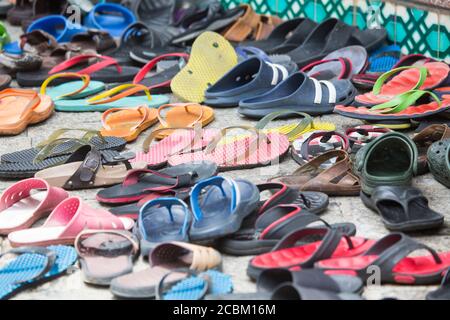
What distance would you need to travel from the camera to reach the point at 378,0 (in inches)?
188

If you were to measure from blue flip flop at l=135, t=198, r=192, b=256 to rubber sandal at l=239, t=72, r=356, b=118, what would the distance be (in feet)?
3.82

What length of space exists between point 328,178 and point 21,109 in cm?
154

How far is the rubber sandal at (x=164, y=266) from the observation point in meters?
2.35

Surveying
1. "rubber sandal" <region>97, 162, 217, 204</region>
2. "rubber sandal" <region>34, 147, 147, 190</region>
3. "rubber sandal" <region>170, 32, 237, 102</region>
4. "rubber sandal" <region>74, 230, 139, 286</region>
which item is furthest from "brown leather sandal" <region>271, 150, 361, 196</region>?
"rubber sandal" <region>170, 32, 237, 102</region>

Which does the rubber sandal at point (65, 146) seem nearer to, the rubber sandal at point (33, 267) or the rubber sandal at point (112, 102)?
the rubber sandal at point (112, 102)

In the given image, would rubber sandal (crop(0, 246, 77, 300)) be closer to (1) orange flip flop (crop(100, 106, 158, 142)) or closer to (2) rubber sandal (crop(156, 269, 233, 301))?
(2) rubber sandal (crop(156, 269, 233, 301))

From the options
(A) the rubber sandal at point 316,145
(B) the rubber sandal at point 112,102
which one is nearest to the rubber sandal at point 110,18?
(B) the rubber sandal at point 112,102

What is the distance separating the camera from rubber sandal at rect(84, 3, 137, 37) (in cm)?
559

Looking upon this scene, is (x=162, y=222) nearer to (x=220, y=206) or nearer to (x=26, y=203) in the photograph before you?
(x=220, y=206)

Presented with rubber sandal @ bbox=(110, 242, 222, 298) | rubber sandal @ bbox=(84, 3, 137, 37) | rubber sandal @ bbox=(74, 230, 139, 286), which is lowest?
rubber sandal @ bbox=(84, 3, 137, 37)

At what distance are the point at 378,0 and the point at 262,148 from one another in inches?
68.1

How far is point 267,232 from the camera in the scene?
2596mm

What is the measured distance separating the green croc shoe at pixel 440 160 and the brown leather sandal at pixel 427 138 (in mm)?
86
